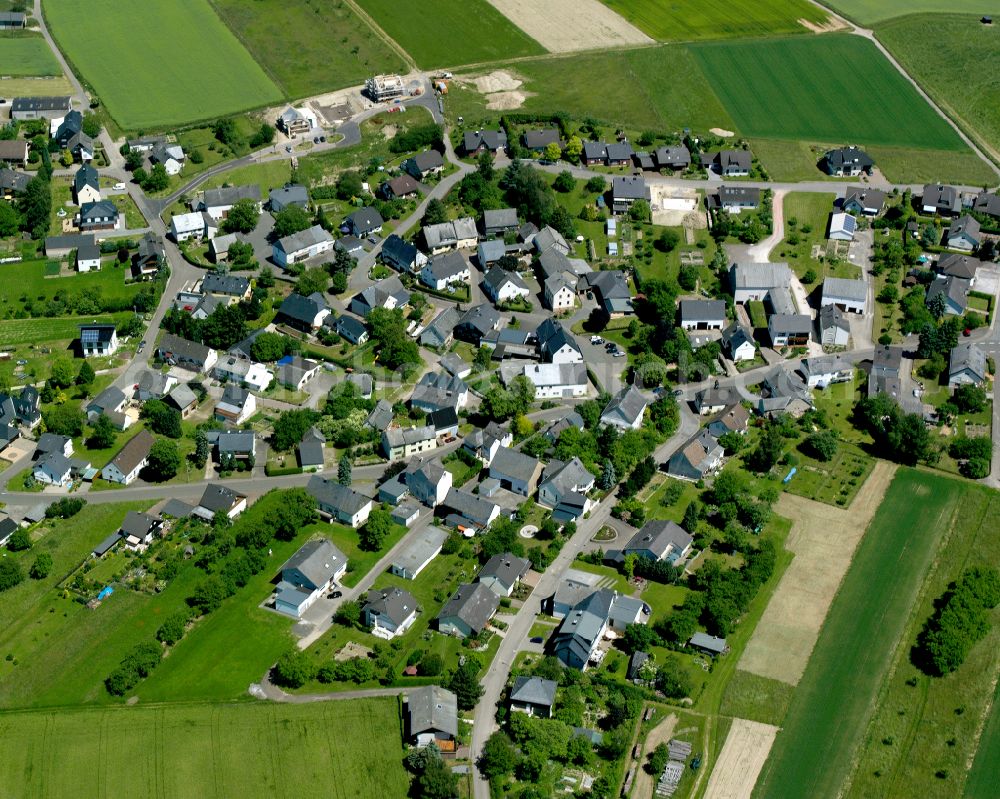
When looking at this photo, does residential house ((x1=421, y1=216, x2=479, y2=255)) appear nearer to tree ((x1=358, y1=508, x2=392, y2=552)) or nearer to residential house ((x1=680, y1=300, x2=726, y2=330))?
residential house ((x1=680, y1=300, x2=726, y2=330))

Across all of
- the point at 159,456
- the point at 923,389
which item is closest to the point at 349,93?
the point at 159,456

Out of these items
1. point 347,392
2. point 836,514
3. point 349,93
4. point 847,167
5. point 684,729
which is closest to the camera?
point 684,729

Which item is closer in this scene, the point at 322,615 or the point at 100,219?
the point at 322,615

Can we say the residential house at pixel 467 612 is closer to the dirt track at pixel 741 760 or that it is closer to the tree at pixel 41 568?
the dirt track at pixel 741 760

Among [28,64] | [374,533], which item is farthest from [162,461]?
[28,64]

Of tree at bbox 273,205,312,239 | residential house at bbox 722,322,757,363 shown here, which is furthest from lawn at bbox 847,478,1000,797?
tree at bbox 273,205,312,239

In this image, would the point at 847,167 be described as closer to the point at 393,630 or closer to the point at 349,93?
the point at 349,93

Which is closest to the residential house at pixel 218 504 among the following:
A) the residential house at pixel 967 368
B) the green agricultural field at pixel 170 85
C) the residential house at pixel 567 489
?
the residential house at pixel 567 489
